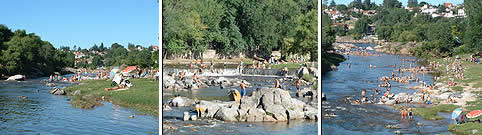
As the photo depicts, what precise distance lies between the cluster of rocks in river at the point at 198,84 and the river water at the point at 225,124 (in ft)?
0.19

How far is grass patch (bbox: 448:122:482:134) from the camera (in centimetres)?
645

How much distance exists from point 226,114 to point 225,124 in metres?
0.20

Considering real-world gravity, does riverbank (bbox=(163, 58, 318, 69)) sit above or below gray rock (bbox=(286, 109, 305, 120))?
above

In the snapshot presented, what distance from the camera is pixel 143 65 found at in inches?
330

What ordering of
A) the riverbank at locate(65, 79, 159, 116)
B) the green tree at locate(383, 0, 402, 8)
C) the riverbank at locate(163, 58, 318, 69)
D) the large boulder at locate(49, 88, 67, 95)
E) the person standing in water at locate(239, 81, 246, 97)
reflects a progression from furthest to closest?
the large boulder at locate(49, 88, 67, 95), the riverbank at locate(65, 79, 159, 116), the green tree at locate(383, 0, 402, 8), the person standing in water at locate(239, 81, 246, 97), the riverbank at locate(163, 58, 318, 69)

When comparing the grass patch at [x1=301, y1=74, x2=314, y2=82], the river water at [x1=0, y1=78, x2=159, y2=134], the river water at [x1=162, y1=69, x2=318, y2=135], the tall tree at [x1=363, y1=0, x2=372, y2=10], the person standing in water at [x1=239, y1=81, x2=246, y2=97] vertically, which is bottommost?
the river water at [x1=0, y1=78, x2=159, y2=134]

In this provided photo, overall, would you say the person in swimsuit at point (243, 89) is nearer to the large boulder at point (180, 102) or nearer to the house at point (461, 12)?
the large boulder at point (180, 102)

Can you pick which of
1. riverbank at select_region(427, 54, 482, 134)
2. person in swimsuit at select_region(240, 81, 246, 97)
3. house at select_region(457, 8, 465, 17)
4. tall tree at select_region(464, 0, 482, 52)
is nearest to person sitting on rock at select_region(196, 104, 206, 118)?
person in swimsuit at select_region(240, 81, 246, 97)

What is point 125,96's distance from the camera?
9.25 m

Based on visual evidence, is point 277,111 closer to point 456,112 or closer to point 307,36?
point 307,36

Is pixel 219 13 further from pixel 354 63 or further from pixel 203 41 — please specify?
pixel 354 63

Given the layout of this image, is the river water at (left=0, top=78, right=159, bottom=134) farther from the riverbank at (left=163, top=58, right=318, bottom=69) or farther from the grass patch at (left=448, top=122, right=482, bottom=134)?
the grass patch at (left=448, top=122, right=482, bottom=134)

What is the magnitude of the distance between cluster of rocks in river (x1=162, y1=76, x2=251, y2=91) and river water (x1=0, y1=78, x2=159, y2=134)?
1.66m

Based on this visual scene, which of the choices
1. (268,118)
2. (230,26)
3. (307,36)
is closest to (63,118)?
(230,26)
